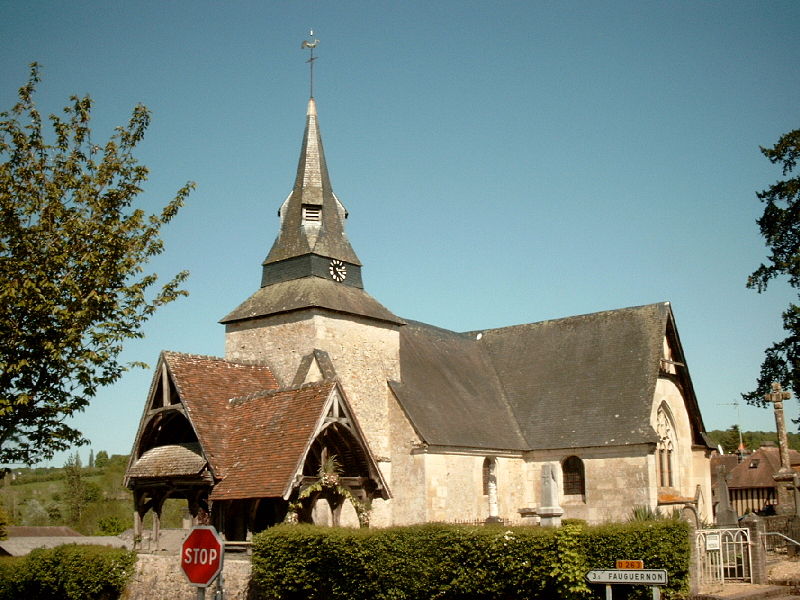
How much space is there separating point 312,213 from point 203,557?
2114 cm

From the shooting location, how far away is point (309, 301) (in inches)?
1098

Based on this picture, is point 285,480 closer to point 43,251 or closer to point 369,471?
point 369,471

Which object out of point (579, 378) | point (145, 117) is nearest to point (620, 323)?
point (579, 378)

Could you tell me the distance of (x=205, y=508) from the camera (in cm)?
2278

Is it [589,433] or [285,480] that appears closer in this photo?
[285,480]

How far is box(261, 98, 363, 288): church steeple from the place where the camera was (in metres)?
29.8

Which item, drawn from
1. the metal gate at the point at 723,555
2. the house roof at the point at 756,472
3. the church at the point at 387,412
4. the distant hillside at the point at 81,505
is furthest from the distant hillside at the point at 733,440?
the metal gate at the point at 723,555

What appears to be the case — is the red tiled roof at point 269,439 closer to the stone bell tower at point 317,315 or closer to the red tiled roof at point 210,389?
the red tiled roof at point 210,389

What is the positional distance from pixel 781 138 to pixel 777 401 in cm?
974

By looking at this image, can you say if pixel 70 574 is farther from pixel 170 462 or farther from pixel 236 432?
pixel 236 432

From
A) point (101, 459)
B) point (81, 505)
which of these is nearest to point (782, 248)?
point (81, 505)

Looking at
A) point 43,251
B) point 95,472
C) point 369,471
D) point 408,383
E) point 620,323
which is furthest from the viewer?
point 95,472

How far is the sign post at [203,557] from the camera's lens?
10.2 m

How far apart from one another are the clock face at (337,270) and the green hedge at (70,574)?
12.0 metres
